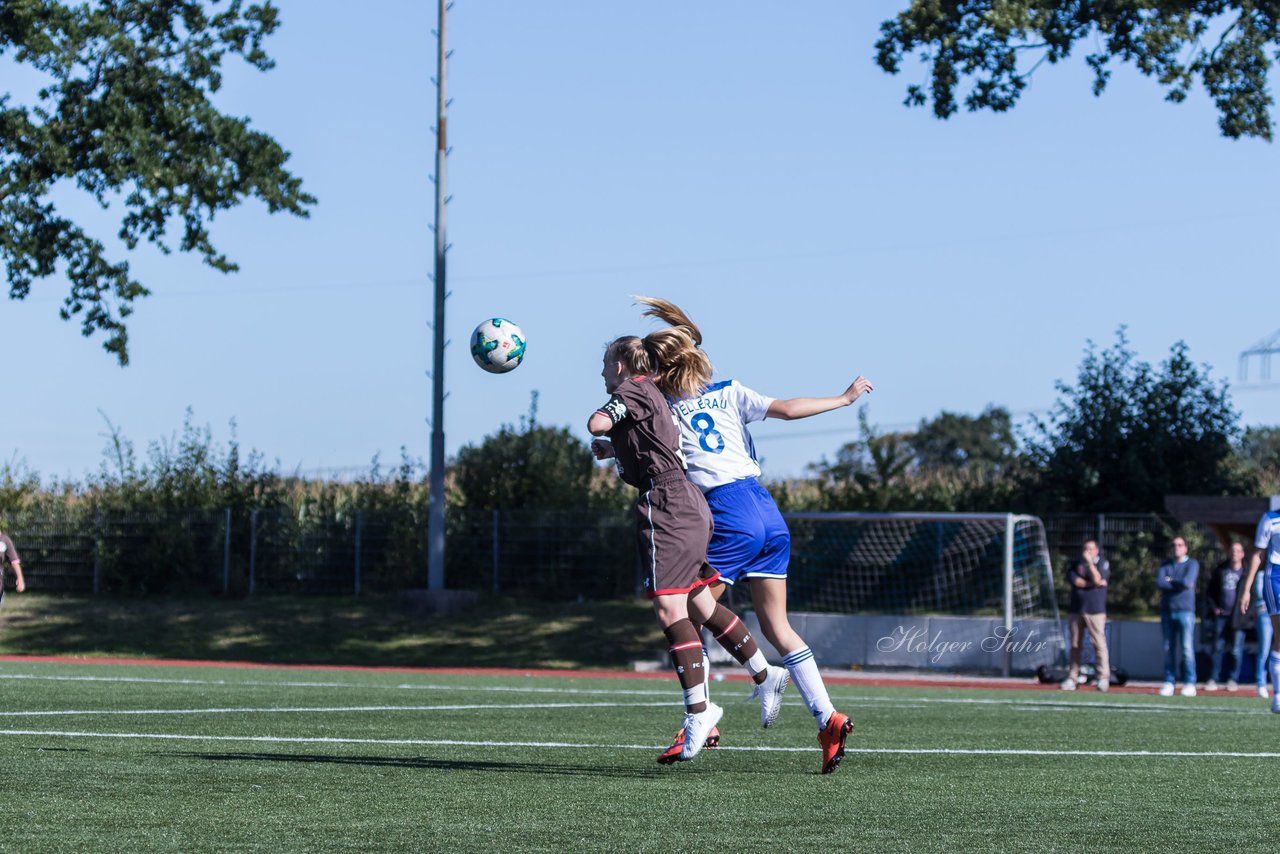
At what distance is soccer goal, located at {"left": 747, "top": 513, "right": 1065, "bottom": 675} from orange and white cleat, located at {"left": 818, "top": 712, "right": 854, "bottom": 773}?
17129 mm

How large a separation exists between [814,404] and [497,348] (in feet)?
7.97

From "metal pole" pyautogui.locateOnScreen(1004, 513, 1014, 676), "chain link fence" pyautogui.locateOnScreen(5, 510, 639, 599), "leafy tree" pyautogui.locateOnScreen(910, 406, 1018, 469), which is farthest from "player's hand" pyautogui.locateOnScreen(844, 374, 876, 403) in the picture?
"leafy tree" pyautogui.locateOnScreen(910, 406, 1018, 469)

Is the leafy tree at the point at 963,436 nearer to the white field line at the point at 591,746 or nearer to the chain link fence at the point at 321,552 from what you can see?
the chain link fence at the point at 321,552

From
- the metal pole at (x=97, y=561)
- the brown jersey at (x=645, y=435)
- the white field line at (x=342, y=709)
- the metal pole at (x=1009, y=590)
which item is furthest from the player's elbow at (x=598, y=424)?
the metal pole at (x=97, y=561)

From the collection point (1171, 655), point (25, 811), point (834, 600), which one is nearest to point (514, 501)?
point (834, 600)

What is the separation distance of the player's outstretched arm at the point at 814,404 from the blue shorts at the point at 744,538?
353mm

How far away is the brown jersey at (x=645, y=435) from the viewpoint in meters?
7.12

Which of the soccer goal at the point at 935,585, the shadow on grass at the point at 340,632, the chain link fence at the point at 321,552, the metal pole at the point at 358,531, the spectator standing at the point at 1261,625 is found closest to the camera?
the spectator standing at the point at 1261,625

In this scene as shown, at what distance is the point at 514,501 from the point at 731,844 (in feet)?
92.9

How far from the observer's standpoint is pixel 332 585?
32.2m

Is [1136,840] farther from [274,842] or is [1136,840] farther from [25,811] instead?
[25,811]

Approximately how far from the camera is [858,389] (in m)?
7.43

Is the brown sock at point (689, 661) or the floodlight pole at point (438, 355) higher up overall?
the floodlight pole at point (438, 355)

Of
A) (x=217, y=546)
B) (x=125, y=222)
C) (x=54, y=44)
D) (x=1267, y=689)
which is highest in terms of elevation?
(x=54, y=44)
